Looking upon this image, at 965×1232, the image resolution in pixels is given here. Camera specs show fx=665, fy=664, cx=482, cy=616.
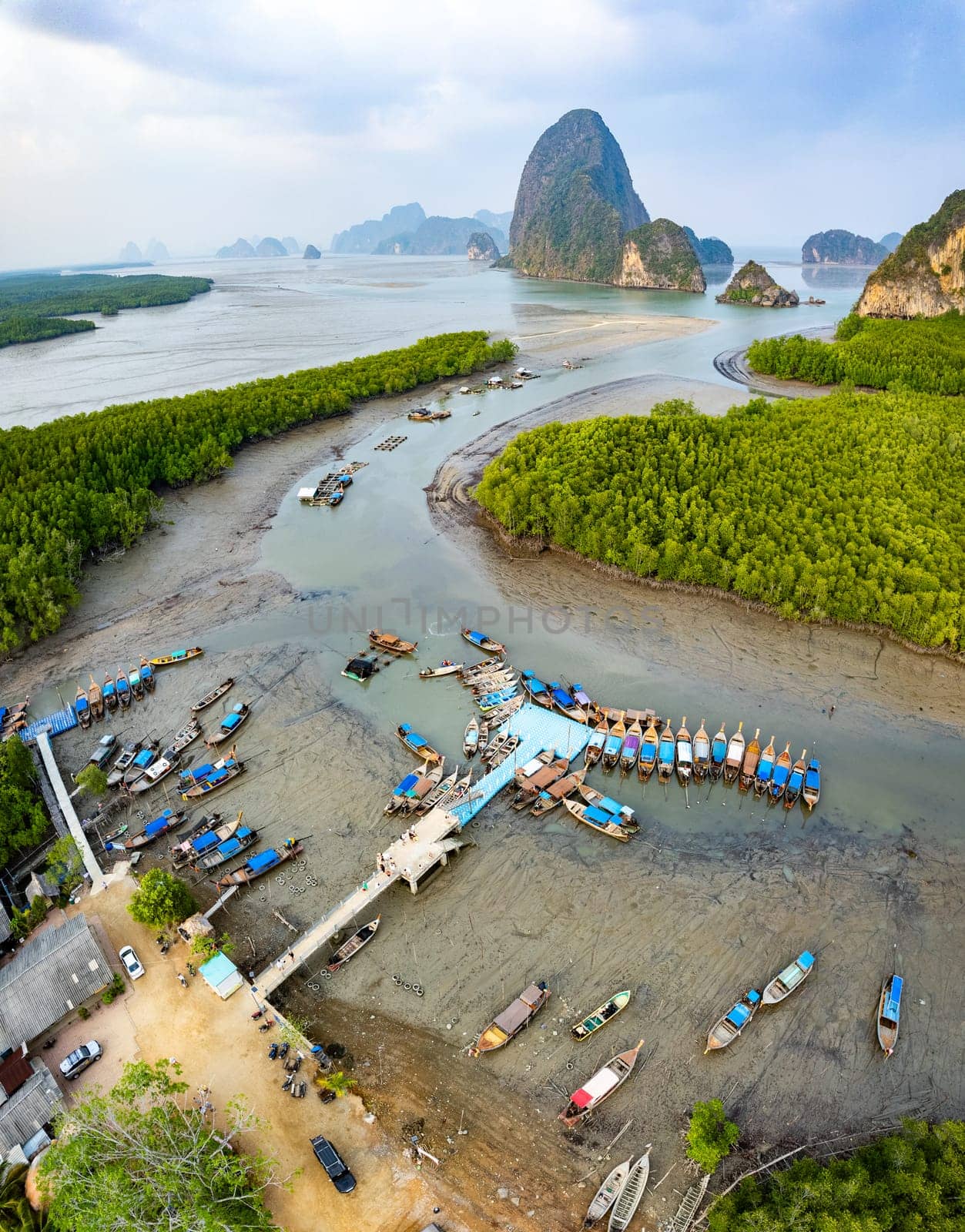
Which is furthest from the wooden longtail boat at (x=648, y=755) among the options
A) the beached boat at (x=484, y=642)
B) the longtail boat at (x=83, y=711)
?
the longtail boat at (x=83, y=711)

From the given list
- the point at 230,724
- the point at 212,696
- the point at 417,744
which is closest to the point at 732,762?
the point at 417,744

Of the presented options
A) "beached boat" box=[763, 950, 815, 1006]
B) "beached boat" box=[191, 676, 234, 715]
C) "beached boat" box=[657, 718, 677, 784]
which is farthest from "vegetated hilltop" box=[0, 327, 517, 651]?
"beached boat" box=[763, 950, 815, 1006]

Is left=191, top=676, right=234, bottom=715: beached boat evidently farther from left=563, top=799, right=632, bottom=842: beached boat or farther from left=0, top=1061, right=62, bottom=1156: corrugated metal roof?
left=563, top=799, right=632, bottom=842: beached boat

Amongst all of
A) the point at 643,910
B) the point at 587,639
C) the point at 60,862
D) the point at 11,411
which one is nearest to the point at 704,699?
the point at 587,639

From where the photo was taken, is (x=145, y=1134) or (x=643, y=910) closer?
(x=145, y=1134)

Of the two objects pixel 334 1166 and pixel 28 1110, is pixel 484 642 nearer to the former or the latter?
pixel 334 1166

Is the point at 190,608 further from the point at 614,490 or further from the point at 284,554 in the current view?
the point at 614,490
